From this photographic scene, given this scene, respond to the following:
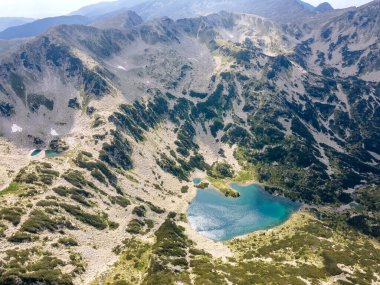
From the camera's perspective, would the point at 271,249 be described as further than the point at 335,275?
Yes

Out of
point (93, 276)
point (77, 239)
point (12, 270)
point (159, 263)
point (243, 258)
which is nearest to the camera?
point (12, 270)

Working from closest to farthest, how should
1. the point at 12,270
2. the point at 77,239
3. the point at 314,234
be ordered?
the point at 12,270 → the point at 77,239 → the point at 314,234

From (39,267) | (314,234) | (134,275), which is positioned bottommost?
(314,234)

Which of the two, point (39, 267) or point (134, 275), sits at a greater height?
point (39, 267)

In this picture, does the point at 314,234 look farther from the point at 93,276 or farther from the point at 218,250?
the point at 93,276

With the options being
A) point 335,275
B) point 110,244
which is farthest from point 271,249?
point 110,244

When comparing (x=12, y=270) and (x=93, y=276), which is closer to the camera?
(x=12, y=270)

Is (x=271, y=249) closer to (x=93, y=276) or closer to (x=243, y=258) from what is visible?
(x=243, y=258)

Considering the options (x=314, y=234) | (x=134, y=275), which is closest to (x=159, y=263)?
(x=134, y=275)

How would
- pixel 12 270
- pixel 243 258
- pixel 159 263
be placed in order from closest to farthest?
pixel 12 270
pixel 159 263
pixel 243 258
